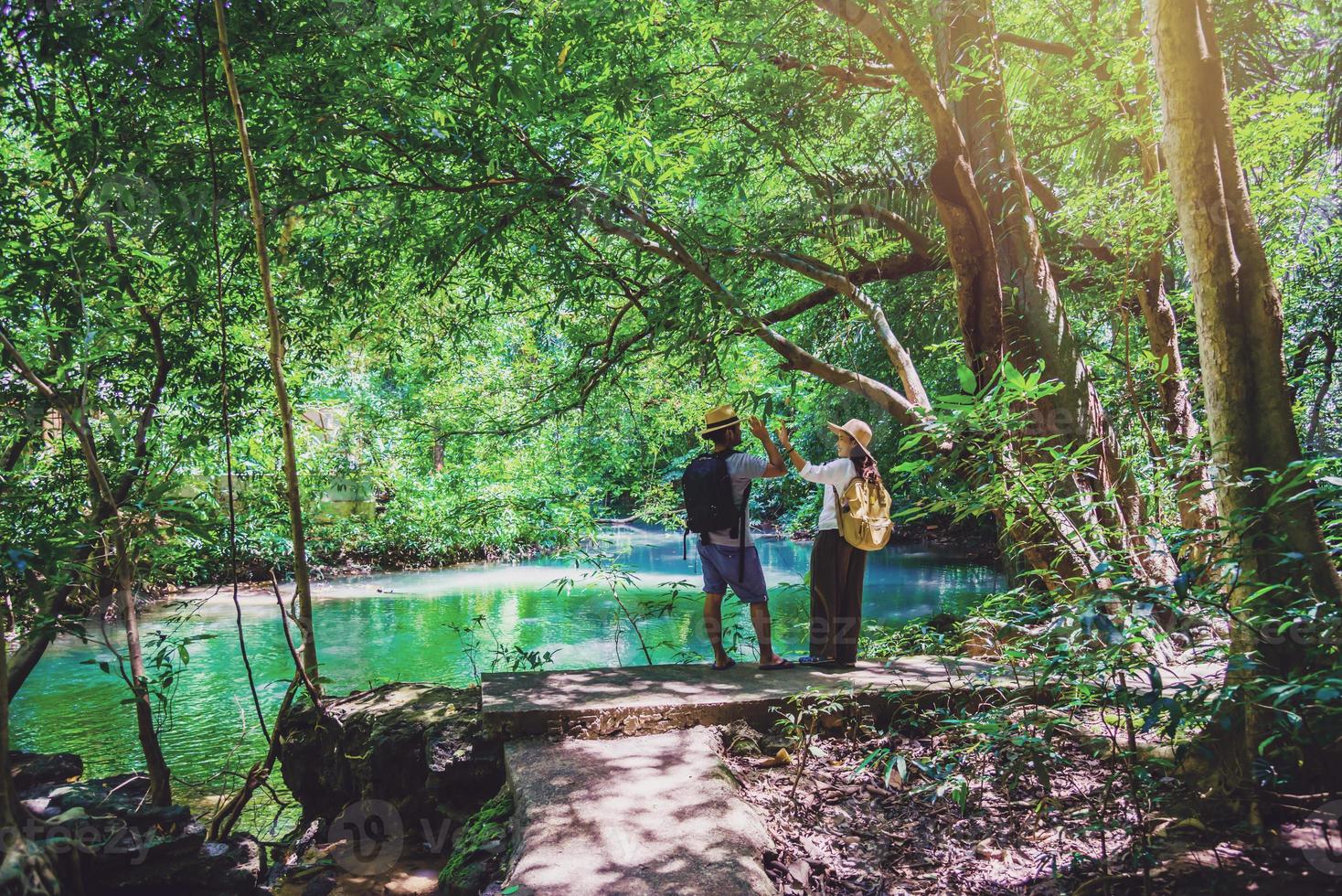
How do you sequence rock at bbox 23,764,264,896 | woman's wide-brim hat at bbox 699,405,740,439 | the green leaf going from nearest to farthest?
the green leaf → rock at bbox 23,764,264,896 → woman's wide-brim hat at bbox 699,405,740,439

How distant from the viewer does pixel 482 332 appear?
9641 mm

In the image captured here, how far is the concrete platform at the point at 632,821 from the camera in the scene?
8.49ft

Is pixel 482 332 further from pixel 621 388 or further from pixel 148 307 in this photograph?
pixel 148 307

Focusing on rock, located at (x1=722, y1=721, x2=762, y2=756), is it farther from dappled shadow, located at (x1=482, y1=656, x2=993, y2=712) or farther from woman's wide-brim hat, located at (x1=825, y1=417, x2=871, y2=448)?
woman's wide-brim hat, located at (x1=825, y1=417, x2=871, y2=448)

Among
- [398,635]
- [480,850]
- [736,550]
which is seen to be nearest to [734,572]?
[736,550]

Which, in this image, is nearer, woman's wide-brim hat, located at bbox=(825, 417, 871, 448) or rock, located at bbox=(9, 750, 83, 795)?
woman's wide-brim hat, located at bbox=(825, 417, 871, 448)

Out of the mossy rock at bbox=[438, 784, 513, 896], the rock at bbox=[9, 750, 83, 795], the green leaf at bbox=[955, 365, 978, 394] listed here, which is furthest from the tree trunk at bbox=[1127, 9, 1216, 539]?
the rock at bbox=[9, 750, 83, 795]

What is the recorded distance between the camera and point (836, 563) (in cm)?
487

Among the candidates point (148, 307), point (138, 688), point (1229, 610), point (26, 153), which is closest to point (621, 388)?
point (148, 307)

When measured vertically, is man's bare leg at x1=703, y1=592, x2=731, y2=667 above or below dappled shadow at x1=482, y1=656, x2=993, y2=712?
above

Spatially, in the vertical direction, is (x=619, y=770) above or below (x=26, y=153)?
below

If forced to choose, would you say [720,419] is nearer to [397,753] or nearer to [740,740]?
[740,740]

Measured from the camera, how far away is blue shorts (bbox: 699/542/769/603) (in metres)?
4.84

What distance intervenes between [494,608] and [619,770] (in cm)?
1001
